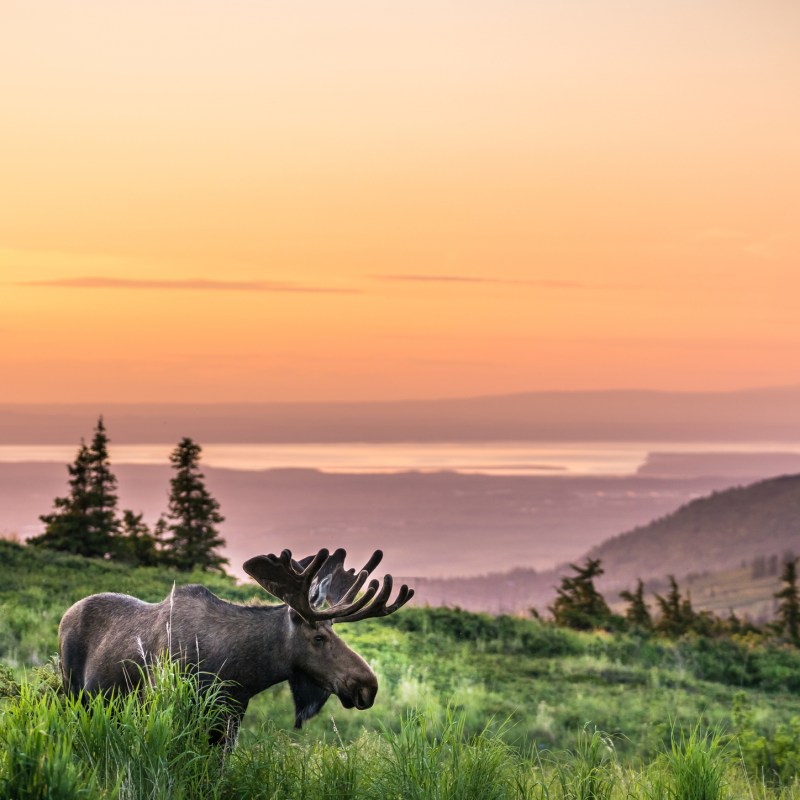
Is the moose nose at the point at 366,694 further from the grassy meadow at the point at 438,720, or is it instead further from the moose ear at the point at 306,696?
the moose ear at the point at 306,696

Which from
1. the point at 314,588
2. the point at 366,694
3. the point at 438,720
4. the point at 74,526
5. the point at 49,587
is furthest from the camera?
the point at 74,526

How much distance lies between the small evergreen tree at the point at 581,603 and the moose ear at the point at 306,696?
58.9 feet

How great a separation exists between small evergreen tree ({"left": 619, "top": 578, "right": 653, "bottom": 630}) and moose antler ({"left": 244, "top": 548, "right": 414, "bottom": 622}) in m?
18.8

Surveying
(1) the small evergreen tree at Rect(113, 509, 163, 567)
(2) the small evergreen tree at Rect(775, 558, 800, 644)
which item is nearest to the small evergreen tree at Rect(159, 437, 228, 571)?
(1) the small evergreen tree at Rect(113, 509, 163, 567)

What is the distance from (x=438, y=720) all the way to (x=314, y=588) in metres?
1.64

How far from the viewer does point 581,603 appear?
2695 cm

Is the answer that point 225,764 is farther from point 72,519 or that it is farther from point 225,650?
point 72,519

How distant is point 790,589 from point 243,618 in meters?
20.5

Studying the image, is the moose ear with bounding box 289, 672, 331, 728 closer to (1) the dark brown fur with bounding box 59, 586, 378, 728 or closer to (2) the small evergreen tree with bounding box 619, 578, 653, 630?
(1) the dark brown fur with bounding box 59, 586, 378, 728

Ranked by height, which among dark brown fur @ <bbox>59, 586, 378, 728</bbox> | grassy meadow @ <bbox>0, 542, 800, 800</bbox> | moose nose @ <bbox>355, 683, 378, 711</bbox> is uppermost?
dark brown fur @ <bbox>59, 586, 378, 728</bbox>

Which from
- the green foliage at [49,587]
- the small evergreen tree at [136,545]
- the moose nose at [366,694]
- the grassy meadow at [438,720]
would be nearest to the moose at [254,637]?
the moose nose at [366,694]

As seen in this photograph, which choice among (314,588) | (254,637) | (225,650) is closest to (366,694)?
(314,588)

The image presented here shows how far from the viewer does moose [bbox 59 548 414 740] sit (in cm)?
864

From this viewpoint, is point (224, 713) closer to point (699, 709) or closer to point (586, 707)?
point (586, 707)
